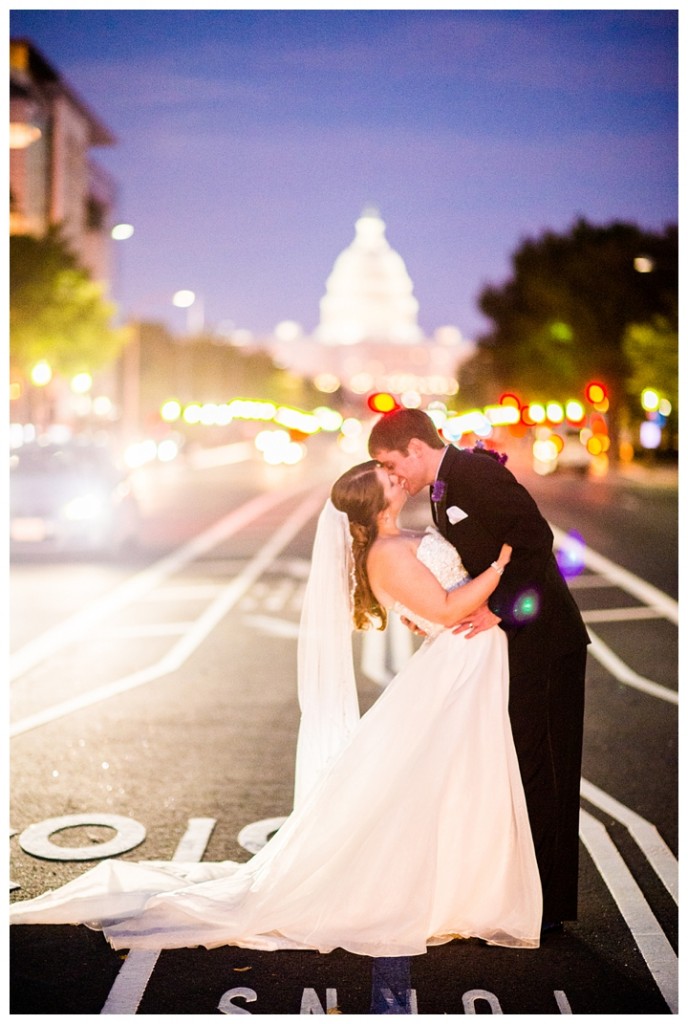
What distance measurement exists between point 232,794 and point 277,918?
7.21 feet

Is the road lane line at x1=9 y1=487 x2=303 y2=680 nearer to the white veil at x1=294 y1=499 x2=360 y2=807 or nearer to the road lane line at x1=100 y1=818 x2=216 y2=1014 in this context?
the white veil at x1=294 y1=499 x2=360 y2=807

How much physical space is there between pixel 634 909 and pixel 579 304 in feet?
202

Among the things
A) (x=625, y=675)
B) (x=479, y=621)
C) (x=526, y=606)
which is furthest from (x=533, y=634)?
(x=625, y=675)

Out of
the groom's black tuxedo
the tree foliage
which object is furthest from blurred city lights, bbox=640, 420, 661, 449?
the groom's black tuxedo

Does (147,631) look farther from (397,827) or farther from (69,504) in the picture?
(397,827)

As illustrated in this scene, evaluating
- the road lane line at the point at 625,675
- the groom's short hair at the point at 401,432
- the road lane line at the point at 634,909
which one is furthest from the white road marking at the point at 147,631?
the groom's short hair at the point at 401,432

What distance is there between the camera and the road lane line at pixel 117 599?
468 inches

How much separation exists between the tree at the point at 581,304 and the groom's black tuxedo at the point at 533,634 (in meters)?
46.6

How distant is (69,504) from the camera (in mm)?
19766

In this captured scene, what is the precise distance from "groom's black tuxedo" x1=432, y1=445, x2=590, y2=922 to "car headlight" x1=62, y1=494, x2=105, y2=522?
14877mm

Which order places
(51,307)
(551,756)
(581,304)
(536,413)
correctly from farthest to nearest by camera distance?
(581,304) → (51,307) → (536,413) → (551,756)

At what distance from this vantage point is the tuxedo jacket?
539cm

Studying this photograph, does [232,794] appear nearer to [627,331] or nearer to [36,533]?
[36,533]

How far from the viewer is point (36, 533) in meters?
19.7
